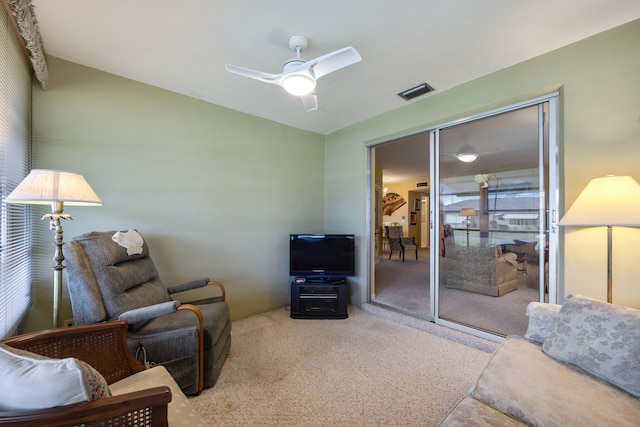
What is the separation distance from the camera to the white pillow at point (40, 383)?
0.74 metres

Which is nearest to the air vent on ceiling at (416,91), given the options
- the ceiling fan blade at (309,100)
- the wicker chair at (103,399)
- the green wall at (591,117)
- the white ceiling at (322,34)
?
the white ceiling at (322,34)

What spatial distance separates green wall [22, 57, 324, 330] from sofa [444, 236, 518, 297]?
6.30 feet

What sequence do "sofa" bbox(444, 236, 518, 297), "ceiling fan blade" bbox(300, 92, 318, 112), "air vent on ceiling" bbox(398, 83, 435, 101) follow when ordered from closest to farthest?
"ceiling fan blade" bbox(300, 92, 318, 112), "air vent on ceiling" bbox(398, 83, 435, 101), "sofa" bbox(444, 236, 518, 297)

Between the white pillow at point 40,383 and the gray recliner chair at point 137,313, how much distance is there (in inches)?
33.5

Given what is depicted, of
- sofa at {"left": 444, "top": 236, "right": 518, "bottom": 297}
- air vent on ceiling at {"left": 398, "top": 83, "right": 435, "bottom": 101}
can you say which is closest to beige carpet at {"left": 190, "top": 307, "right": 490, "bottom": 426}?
sofa at {"left": 444, "top": 236, "right": 518, "bottom": 297}

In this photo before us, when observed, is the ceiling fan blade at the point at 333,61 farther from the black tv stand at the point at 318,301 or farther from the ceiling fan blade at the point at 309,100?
the black tv stand at the point at 318,301

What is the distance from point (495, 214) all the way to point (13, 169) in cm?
391

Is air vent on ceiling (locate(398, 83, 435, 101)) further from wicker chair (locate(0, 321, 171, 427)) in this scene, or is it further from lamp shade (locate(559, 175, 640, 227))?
wicker chair (locate(0, 321, 171, 427))

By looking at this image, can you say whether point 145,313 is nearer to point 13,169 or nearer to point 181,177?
point 13,169

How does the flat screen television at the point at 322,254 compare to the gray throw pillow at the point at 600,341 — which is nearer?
the gray throw pillow at the point at 600,341

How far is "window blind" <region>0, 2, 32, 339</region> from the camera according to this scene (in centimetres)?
149

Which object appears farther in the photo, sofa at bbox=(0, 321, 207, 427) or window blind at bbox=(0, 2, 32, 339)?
window blind at bbox=(0, 2, 32, 339)

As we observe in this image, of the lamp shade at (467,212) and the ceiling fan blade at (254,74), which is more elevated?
the ceiling fan blade at (254,74)

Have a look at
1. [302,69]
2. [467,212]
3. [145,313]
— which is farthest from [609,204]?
[145,313]
